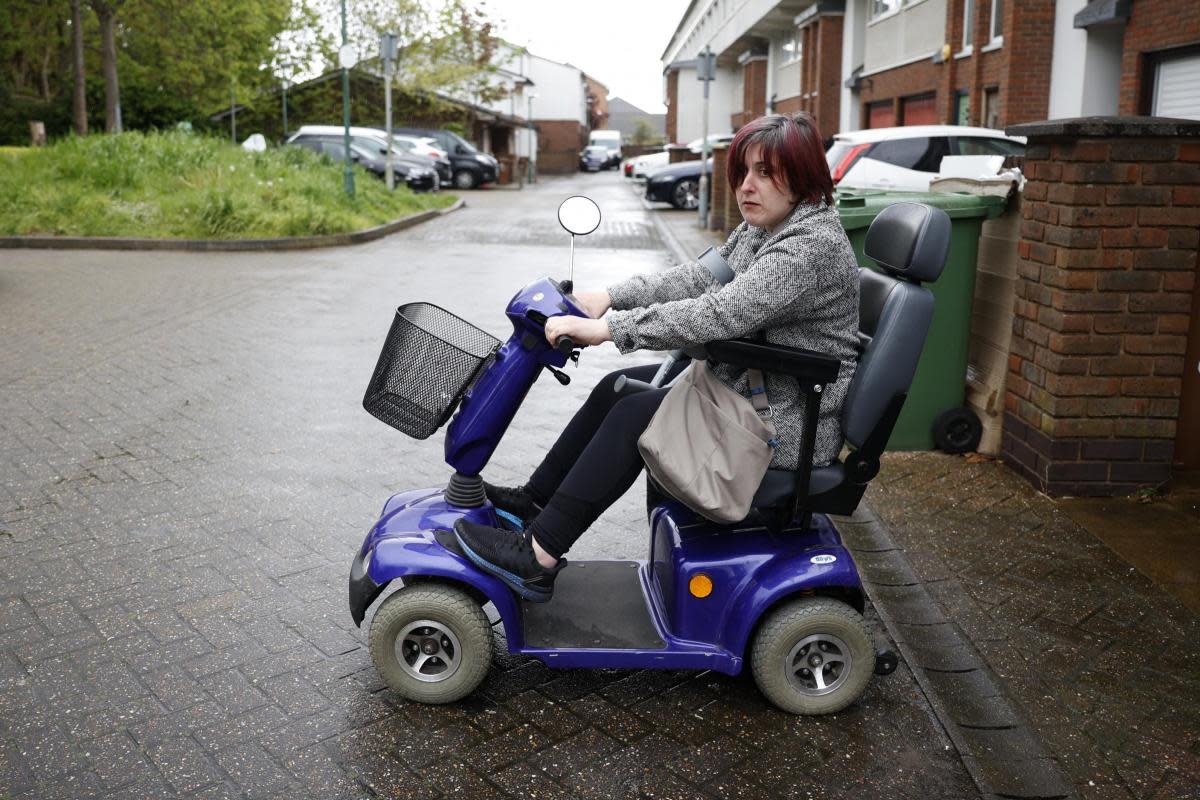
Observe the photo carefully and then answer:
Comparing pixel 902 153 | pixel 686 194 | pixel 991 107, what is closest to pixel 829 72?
pixel 686 194

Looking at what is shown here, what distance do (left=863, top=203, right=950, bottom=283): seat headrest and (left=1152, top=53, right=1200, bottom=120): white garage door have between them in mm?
11587

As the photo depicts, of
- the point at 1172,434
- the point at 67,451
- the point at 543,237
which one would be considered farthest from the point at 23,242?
the point at 1172,434

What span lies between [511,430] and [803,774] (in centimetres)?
384

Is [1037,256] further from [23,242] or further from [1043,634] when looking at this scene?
[23,242]

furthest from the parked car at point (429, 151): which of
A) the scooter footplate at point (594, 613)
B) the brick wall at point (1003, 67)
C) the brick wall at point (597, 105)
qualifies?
the brick wall at point (597, 105)

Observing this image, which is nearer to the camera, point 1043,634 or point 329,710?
point 329,710

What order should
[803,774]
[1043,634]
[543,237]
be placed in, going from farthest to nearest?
1. [543,237]
2. [1043,634]
3. [803,774]

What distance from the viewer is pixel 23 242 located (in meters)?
17.0

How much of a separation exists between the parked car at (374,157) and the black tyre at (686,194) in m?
7.30

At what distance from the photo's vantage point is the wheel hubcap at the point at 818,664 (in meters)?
3.36

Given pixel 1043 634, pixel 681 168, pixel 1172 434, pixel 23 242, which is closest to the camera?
pixel 1043 634

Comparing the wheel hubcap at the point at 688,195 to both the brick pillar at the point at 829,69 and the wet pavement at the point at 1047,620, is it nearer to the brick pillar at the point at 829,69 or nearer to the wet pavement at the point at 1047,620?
the brick pillar at the point at 829,69

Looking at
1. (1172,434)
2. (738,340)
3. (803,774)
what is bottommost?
(803,774)

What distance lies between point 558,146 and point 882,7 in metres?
47.5
